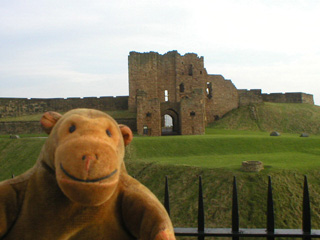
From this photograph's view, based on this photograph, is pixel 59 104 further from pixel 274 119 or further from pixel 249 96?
pixel 274 119

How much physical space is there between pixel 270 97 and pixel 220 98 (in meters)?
8.02

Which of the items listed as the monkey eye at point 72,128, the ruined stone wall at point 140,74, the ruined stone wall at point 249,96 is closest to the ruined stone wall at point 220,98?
the ruined stone wall at point 249,96

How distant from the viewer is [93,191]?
212cm

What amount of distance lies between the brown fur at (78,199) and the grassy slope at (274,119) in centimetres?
3320

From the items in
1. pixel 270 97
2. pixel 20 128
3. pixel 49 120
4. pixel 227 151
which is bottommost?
pixel 227 151

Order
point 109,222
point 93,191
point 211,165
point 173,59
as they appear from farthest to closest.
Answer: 1. point 173,59
2. point 211,165
3. point 109,222
4. point 93,191

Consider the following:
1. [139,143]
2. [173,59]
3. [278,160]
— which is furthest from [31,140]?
[173,59]

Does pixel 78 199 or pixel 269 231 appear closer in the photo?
pixel 78 199

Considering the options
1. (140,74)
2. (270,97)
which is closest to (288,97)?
(270,97)

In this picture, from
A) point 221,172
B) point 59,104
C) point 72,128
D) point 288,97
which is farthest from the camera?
point 288,97

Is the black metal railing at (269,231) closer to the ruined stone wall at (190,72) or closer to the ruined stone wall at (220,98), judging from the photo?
the ruined stone wall at (190,72)

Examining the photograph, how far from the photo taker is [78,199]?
215 centimetres

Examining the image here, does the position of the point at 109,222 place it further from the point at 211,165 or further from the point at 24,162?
the point at 24,162

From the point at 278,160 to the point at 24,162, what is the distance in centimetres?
1235
